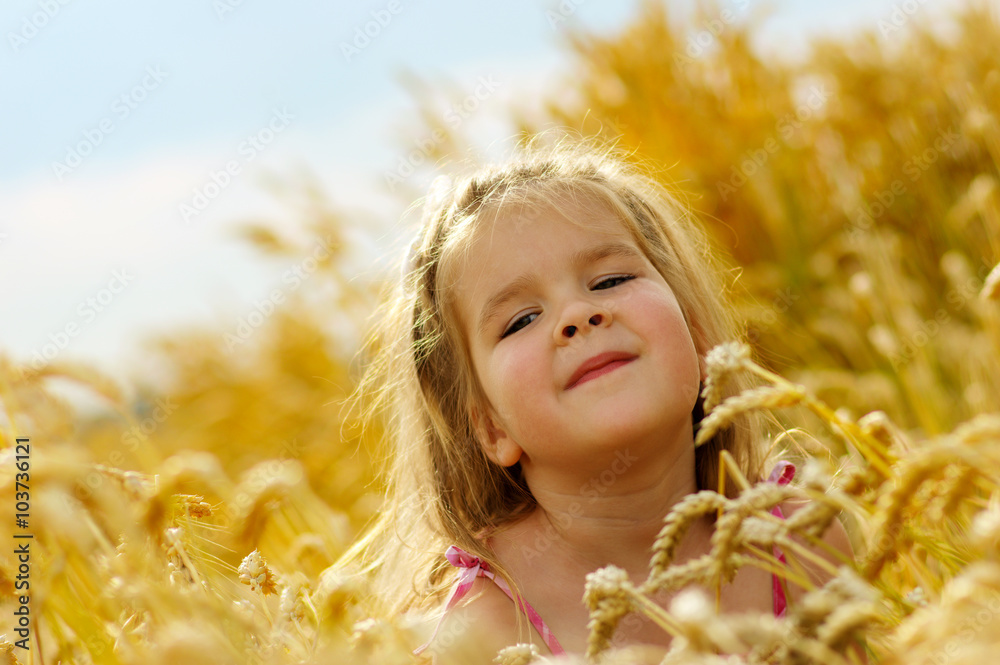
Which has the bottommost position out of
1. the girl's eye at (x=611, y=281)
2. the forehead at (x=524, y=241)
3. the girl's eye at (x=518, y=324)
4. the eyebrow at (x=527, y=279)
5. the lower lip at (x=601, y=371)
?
the lower lip at (x=601, y=371)

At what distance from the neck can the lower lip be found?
193 millimetres

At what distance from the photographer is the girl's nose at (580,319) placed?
150cm

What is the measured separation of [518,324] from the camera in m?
1.63

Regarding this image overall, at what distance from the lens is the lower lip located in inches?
58.8

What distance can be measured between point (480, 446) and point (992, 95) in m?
2.36

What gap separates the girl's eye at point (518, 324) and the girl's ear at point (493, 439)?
0.76 ft

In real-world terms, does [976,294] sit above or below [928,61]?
below

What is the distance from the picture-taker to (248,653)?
96 cm

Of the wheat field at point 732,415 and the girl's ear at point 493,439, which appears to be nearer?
the wheat field at point 732,415

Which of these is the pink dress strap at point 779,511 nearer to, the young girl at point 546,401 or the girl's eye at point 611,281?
the young girl at point 546,401

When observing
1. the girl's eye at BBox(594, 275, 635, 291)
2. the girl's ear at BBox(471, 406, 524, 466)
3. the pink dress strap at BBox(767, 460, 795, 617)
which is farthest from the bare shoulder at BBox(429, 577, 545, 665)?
the girl's eye at BBox(594, 275, 635, 291)

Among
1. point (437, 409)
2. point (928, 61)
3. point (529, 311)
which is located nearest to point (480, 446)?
point (437, 409)

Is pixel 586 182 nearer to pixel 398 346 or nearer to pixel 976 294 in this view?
pixel 398 346

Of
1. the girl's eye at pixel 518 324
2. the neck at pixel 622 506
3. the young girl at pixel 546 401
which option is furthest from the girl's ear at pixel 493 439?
the girl's eye at pixel 518 324
